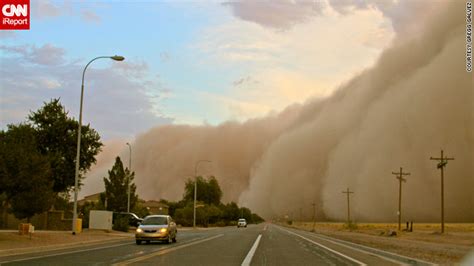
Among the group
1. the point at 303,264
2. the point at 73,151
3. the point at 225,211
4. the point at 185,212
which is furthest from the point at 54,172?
the point at 225,211

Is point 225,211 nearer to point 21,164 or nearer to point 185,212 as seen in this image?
point 185,212

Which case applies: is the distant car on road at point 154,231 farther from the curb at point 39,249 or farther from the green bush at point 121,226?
the green bush at point 121,226

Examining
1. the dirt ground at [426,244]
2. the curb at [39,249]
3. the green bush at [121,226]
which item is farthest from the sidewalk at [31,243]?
the green bush at [121,226]

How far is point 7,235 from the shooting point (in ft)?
105

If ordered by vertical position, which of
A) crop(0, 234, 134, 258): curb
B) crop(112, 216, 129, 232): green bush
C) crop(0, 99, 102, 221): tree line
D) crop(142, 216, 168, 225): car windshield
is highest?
crop(0, 99, 102, 221): tree line

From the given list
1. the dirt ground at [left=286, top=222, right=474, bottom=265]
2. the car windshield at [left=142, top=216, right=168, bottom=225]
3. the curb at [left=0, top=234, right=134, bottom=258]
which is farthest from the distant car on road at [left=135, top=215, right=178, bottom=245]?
the dirt ground at [left=286, top=222, right=474, bottom=265]

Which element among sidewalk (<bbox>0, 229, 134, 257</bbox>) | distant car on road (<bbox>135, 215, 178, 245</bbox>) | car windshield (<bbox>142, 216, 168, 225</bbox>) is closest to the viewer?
sidewalk (<bbox>0, 229, 134, 257</bbox>)

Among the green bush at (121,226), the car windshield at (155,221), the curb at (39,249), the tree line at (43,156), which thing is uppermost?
the tree line at (43,156)

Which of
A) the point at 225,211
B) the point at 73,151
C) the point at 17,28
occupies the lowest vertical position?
the point at 225,211

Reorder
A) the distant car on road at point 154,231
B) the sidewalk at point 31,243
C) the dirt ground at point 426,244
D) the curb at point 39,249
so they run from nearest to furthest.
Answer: the curb at point 39,249 → the sidewalk at point 31,243 → the dirt ground at point 426,244 → the distant car on road at point 154,231

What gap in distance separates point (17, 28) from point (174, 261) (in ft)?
36.1

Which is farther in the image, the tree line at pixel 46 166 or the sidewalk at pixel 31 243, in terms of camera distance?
the tree line at pixel 46 166

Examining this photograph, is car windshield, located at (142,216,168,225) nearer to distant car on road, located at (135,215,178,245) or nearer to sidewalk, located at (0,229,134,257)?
distant car on road, located at (135,215,178,245)

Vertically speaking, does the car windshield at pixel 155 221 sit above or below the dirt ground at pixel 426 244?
above
